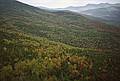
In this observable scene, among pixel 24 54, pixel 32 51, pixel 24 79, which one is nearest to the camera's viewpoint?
pixel 24 79

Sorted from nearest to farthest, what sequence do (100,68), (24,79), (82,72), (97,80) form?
(24,79), (97,80), (82,72), (100,68)

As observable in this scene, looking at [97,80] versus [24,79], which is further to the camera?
[97,80]

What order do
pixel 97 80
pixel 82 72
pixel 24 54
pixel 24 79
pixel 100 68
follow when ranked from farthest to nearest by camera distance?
pixel 24 54 → pixel 100 68 → pixel 82 72 → pixel 97 80 → pixel 24 79

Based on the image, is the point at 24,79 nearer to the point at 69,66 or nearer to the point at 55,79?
the point at 55,79

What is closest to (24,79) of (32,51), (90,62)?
(32,51)

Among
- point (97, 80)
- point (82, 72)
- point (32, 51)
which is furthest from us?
point (32, 51)

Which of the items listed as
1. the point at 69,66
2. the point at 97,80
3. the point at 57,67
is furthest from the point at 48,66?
the point at 97,80

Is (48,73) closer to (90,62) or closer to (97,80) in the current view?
(97,80)

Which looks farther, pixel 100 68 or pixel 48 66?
pixel 100 68
